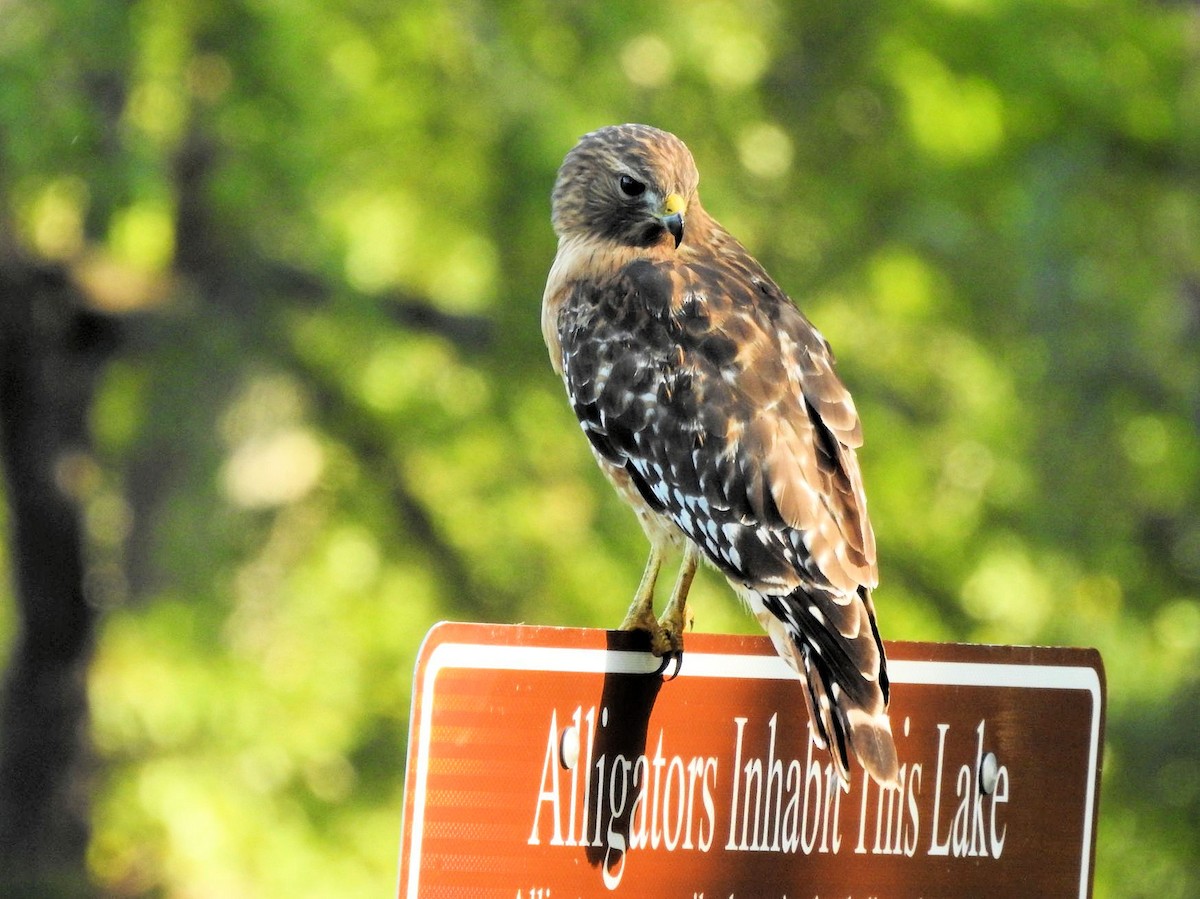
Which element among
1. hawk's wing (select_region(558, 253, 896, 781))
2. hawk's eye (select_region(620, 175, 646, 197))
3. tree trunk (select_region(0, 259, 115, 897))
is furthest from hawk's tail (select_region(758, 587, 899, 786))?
tree trunk (select_region(0, 259, 115, 897))

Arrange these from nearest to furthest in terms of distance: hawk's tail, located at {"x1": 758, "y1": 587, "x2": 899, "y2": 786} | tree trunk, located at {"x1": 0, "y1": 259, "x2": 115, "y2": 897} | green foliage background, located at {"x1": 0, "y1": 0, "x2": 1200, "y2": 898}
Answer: hawk's tail, located at {"x1": 758, "y1": 587, "x2": 899, "y2": 786} → green foliage background, located at {"x1": 0, "y1": 0, "x2": 1200, "y2": 898} → tree trunk, located at {"x1": 0, "y1": 259, "x2": 115, "y2": 897}

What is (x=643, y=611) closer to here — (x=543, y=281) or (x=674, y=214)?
(x=674, y=214)

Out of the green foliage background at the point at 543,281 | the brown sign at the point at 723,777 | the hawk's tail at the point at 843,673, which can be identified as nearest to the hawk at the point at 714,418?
the hawk's tail at the point at 843,673

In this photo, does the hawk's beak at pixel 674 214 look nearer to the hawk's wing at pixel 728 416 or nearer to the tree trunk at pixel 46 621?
the hawk's wing at pixel 728 416

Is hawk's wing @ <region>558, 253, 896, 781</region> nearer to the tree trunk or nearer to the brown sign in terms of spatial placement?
the brown sign

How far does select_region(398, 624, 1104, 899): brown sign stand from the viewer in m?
2.02

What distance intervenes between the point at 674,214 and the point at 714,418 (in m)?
0.52

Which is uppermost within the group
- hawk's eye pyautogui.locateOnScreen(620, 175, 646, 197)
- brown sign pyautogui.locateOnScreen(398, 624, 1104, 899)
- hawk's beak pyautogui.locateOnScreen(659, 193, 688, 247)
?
hawk's eye pyautogui.locateOnScreen(620, 175, 646, 197)

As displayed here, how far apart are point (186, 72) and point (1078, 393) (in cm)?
418

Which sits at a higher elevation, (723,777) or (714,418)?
(714,418)

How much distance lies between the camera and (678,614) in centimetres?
241

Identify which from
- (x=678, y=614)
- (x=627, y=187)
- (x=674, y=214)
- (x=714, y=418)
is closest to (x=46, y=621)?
(x=627, y=187)

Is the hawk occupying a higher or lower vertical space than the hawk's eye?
lower

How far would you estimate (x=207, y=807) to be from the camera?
24.6 feet
